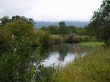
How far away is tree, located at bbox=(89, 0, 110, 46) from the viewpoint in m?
27.0

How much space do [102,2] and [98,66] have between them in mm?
21493

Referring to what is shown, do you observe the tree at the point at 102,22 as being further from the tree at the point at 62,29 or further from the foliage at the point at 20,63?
the tree at the point at 62,29

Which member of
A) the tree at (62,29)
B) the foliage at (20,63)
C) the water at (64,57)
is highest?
the foliage at (20,63)

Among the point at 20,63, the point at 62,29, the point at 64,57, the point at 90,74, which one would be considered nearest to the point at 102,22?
the point at 64,57

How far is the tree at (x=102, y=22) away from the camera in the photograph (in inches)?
1062

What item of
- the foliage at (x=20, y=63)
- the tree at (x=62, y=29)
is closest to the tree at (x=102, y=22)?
the foliage at (x=20, y=63)

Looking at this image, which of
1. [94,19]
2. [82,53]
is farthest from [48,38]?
[82,53]

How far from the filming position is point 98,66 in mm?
8156

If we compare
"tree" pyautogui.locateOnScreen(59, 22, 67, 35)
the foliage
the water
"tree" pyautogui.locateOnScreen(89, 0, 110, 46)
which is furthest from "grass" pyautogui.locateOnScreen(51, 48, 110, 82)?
"tree" pyautogui.locateOnScreen(59, 22, 67, 35)

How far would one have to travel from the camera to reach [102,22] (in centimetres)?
2816

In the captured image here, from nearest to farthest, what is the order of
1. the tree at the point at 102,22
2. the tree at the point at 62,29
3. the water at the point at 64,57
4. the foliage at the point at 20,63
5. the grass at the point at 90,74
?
the foliage at the point at 20,63, the grass at the point at 90,74, the water at the point at 64,57, the tree at the point at 102,22, the tree at the point at 62,29

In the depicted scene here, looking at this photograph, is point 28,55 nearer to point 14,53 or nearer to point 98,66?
point 14,53

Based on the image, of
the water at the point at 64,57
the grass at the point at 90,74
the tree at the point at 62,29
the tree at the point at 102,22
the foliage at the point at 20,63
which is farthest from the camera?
the tree at the point at 62,29

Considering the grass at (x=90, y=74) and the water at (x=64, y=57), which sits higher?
the grass at (x=90, y=74)
